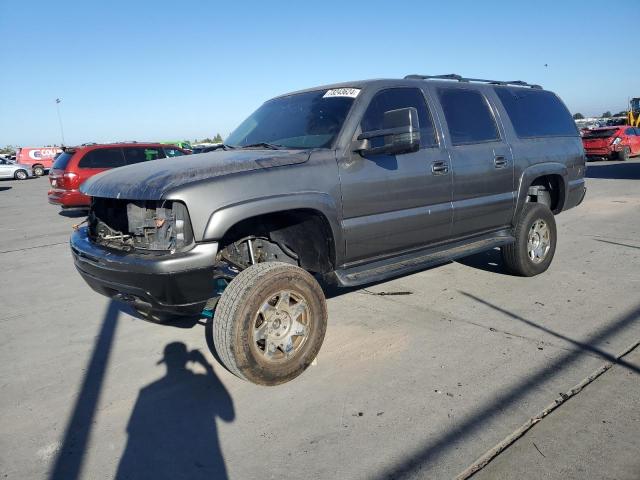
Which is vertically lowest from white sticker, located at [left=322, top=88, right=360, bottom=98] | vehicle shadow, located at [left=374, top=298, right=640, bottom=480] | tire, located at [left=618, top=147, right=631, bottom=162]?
tire, located at [left=618, top=147, right=631, bottom=162]

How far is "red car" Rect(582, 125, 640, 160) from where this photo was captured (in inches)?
811

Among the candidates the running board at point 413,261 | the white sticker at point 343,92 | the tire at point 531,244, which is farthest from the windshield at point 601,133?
the white sticker at point 343,92

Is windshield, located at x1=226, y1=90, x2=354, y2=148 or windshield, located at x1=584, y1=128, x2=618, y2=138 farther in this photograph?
windshield, located at x1=584, y1=128, x2=618, y2=138

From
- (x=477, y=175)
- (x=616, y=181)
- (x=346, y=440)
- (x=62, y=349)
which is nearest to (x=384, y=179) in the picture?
(x=477, y=175)

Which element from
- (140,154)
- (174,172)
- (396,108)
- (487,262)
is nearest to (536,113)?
(487,262)

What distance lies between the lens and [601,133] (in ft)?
69.0

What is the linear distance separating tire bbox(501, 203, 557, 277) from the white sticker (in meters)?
2.37

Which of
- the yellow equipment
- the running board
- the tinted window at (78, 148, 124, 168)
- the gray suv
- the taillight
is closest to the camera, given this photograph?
the gray suv

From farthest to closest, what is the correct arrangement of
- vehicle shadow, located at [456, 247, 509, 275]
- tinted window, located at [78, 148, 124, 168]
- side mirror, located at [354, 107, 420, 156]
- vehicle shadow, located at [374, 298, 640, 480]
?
tinted window, located at [78, 148, 124, 168], vehicle shadow, located at [456, 247, 509, 275], side mirror, located at [354, 107, 420, 156], vehicle shadow, located at [374, 298, 640, 480]

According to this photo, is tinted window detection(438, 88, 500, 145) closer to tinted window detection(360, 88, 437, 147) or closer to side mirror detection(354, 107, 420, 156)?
tinted window detection(360, 88, 437, 147)

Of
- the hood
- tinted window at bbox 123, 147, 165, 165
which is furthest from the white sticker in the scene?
tinted window at bbox 123, 147, 165, 165

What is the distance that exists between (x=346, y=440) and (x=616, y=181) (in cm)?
1453

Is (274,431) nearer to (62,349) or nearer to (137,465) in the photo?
(137,465)

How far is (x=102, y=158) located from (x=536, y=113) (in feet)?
34.4
